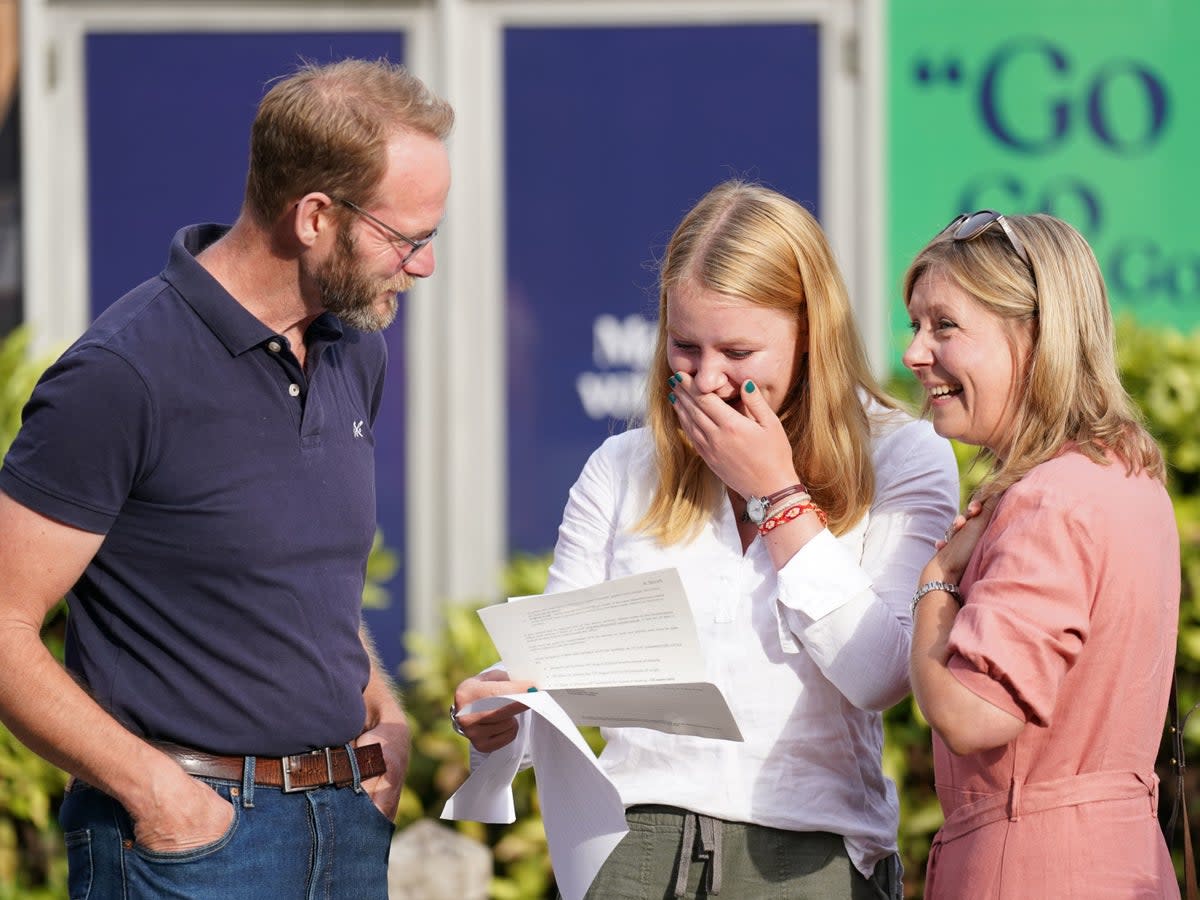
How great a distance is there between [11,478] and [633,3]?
3863 mm

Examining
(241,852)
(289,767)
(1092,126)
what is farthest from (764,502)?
→ (1092,126)

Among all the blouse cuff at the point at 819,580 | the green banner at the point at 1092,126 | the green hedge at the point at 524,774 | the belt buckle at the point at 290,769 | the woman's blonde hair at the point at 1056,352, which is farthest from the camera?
the green banner at the point at 1092,126

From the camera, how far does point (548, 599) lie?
2596mm

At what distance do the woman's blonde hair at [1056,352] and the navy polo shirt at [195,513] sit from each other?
1.13 metres

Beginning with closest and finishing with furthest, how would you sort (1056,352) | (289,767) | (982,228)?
(1056,352) < (982,228) < (289,767)

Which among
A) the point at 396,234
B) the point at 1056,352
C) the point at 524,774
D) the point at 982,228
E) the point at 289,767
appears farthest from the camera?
the point at 524,774

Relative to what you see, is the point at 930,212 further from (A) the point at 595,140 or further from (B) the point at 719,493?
(B) the point at 719,493


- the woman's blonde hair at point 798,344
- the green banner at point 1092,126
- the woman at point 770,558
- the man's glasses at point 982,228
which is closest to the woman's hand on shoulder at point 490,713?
the woman at point 770,558

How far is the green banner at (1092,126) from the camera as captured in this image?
18.7ft

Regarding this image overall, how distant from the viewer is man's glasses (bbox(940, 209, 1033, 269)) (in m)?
2.50

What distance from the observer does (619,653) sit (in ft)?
8.43

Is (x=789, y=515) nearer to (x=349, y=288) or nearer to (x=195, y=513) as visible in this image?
(x=349, y=288)

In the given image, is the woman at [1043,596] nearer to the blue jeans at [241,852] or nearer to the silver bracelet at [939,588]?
the silver bracelet at [939,588]

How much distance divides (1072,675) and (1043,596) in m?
0.15
